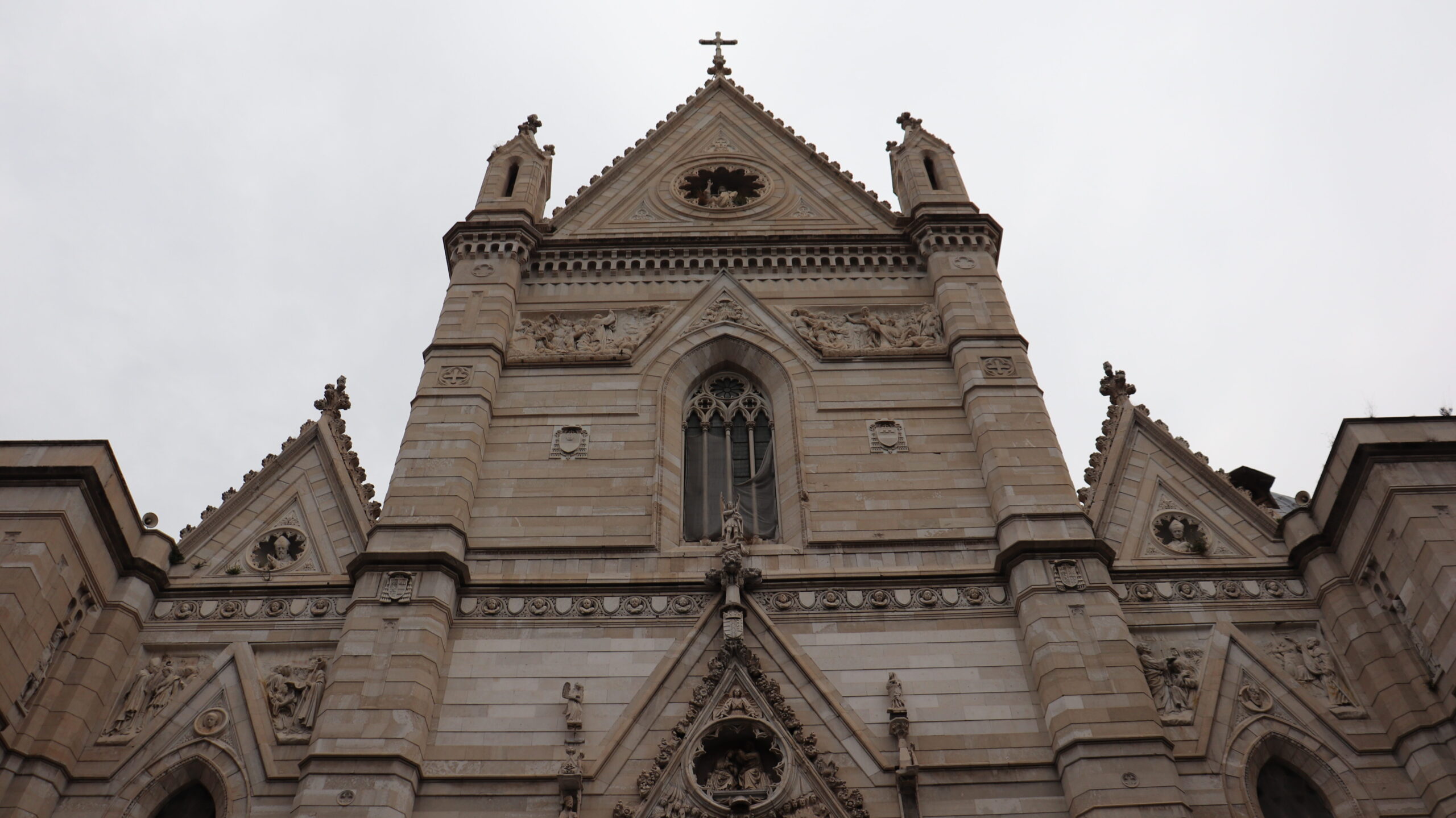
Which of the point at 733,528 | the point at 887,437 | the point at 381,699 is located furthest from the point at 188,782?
the point at 887,437

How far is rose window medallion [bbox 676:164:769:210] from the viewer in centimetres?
2070

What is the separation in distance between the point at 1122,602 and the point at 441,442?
8.79 m

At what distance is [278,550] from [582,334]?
17.9 ft

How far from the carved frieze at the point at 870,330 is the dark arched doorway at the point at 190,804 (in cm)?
973

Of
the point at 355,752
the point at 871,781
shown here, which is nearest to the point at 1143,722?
the point at 871,781

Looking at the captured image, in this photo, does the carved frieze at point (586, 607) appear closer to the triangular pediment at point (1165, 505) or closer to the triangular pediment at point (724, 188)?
the triangular pediment at point (1165, 505)

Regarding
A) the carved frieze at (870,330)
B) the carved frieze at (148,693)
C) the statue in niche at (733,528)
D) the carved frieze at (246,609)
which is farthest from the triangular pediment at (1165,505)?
the carved frieze at (148,693)

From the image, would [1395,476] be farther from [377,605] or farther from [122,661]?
[122,661]

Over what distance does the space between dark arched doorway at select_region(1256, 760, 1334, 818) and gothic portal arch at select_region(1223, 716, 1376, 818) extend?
3 centimetres

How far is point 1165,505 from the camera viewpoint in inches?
584

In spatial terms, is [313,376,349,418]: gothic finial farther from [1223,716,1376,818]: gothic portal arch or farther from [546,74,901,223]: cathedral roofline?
[1223,716,1376,818]: gothic portal arch

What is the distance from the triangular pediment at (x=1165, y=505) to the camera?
14125 millimetres

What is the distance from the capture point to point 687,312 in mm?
17766

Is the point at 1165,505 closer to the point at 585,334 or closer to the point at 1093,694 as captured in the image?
the point at 1093,694
